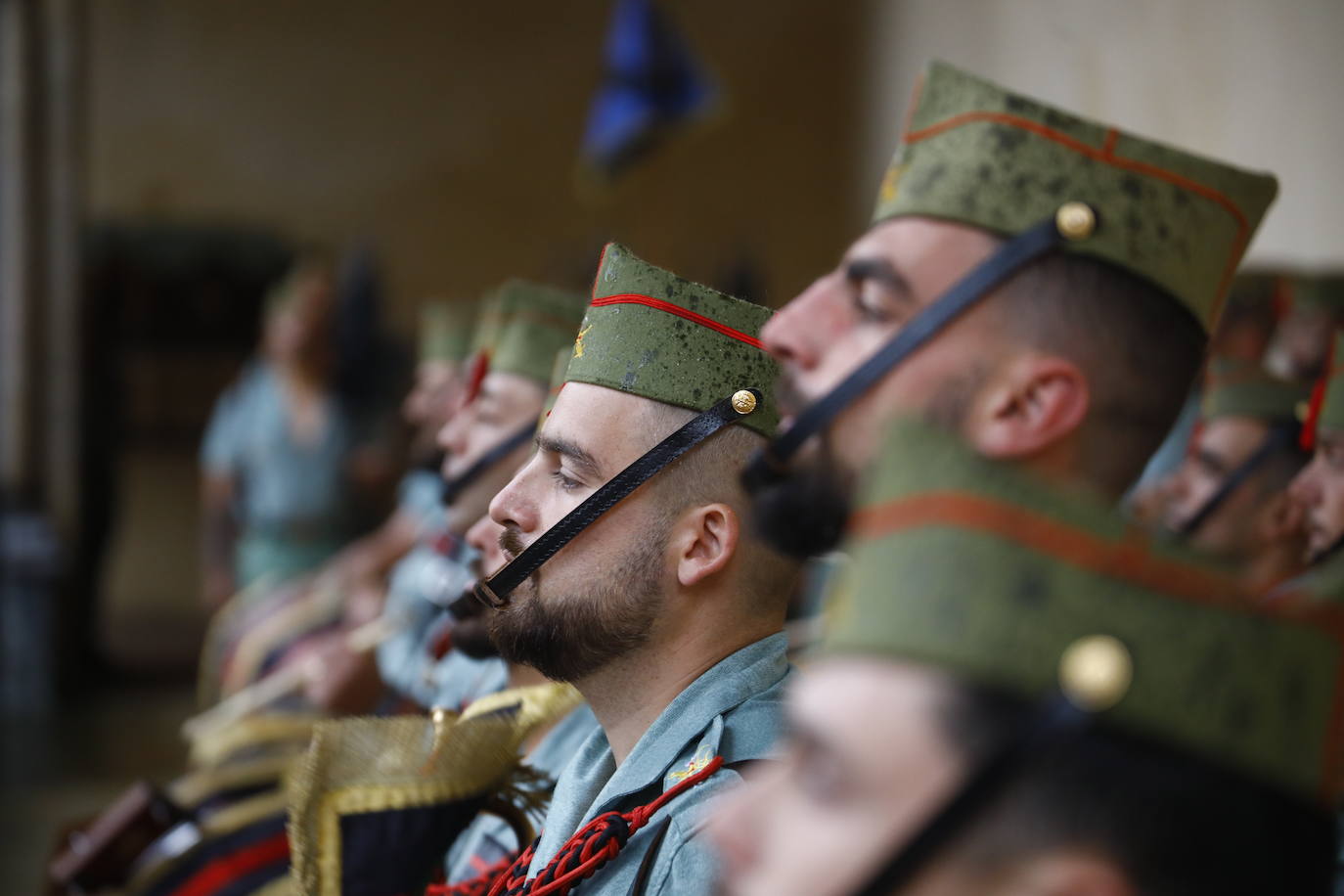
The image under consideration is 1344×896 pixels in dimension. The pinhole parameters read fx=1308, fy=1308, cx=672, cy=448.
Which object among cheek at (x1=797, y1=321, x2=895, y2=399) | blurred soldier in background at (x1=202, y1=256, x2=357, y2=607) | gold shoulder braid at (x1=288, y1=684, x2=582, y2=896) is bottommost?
blurred soldier in background at (x1=202, y1=256, x2=357, y2=607)

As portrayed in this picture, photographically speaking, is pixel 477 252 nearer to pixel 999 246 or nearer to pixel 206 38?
pixel 206 38

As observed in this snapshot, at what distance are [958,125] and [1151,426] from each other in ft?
0.94

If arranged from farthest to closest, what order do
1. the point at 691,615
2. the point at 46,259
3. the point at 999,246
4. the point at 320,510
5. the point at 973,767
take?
the point at 46,259, the point at 320,510, the point at 691,615, the point at 999,246, the point at 973,767

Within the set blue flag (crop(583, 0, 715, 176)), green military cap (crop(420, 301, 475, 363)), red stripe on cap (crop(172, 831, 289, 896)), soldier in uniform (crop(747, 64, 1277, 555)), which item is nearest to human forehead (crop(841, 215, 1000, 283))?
soldier in uniform (crop(747, 64, 1277, 555))

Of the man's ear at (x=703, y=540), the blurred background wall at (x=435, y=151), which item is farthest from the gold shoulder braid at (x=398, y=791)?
the blurred background wall at (x=435, y=151)

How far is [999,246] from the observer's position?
1.01m

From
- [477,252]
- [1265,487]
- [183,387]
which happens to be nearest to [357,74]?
[477,252]

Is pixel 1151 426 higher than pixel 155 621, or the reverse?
pixel 1151 426

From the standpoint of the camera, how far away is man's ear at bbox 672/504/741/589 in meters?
1.32

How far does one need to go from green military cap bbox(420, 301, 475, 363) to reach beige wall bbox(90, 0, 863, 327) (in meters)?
4.76

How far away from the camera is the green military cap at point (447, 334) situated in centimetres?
373

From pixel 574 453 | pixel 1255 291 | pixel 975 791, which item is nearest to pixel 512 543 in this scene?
pixel 574 453

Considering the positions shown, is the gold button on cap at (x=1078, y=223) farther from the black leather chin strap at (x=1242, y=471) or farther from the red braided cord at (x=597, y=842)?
the black leather chin strap at (x=1242, y=471)

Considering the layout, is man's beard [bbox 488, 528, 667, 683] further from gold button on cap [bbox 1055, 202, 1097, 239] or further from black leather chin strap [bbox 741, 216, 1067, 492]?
gold button on cap [bbox 1055, 202, 1097, 239]
